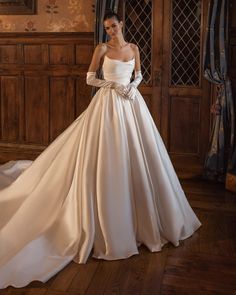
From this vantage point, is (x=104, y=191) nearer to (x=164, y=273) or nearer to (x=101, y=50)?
(x=164, y=273)

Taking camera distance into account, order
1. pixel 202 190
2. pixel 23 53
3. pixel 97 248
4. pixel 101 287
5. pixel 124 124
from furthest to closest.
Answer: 1. pixel 23 53
2. pixel 202 190
3. pixel 124 124
4. pixel 97 248
5. pixel 101 287

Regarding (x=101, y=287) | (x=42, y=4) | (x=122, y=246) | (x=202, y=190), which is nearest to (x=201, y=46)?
(x=202, y=190)

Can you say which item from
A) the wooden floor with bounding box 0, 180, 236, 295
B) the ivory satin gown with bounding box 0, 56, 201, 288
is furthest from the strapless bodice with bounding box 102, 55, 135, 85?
the wooden floor with bounding box 0, 180, 236, 295

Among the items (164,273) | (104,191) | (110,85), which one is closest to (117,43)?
(110,85)

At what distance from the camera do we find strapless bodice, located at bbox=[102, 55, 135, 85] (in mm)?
2584

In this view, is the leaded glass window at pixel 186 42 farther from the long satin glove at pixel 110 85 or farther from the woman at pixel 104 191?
A: the long satin glove at pixel 110 85

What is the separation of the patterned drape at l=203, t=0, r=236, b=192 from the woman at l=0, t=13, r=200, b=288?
132 centimetres

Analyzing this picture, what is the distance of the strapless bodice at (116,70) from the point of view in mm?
2584

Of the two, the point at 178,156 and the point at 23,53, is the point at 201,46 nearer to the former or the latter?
the point at 178,156

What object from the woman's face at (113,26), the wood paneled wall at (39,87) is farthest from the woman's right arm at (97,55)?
the wood paneled wall at (39,87)

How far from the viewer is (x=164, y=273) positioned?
220 centimetres

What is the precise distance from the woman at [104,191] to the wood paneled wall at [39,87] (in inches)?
69.6

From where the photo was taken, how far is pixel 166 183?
255 cm

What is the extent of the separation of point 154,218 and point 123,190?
0.27 m
